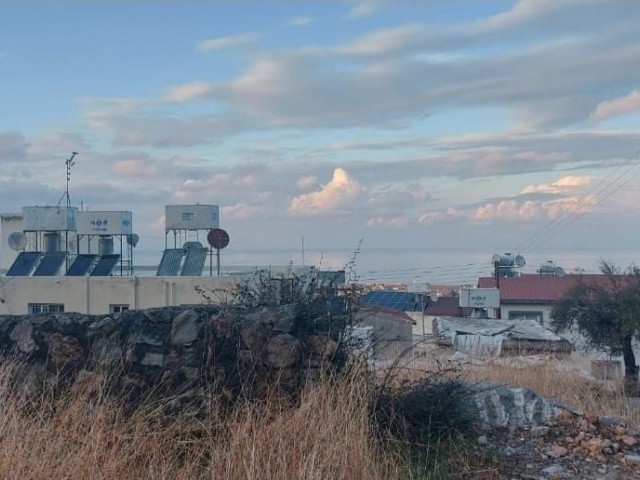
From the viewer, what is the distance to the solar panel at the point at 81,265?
3131cm

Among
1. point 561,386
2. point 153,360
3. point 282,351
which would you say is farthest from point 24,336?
point 561,386

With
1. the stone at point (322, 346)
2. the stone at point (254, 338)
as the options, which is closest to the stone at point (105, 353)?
the stone at point (254, 338)

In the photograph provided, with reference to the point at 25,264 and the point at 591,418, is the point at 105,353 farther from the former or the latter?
the point at 25,264

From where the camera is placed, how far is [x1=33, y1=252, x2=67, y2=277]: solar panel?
105 ft

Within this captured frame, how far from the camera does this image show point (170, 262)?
102 feet

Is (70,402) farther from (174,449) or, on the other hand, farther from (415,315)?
(415,315)

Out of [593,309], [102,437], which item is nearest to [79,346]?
[102,437]

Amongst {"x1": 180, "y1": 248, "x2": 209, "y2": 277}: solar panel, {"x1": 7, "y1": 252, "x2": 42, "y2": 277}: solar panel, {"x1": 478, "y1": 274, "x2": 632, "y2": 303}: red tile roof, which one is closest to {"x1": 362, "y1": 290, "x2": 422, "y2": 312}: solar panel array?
{"x1": 478, "y1": 274, "x2": 632, "y2": 303}: red tile roof

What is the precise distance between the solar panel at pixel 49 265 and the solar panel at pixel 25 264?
0.53 m

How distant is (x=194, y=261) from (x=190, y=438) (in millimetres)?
24087

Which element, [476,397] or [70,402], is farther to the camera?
[476,397]

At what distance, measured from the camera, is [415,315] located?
45062mm

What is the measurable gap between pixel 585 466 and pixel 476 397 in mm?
1484

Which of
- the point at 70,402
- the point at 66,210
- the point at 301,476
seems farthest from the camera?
the point at 66,210
